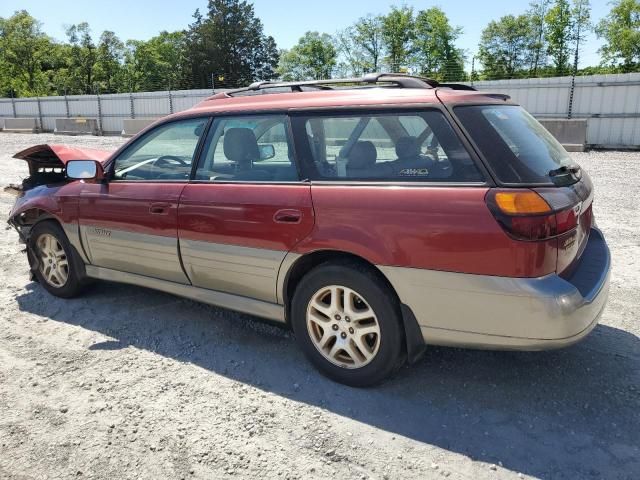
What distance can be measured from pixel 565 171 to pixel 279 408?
2.17 m

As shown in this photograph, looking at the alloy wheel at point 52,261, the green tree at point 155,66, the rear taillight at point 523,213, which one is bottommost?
the alloy wheel at point 52,261

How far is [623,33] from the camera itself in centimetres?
4431

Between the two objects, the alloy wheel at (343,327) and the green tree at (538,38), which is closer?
the alloy wheel at (343,327)

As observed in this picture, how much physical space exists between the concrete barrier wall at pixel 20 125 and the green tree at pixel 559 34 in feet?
131

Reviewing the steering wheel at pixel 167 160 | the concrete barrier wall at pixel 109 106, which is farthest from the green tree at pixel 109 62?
the steering wheel at pixel 167 160

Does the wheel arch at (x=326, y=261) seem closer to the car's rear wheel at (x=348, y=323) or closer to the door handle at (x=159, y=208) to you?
the car's rear wheel at (x=348, y=323)

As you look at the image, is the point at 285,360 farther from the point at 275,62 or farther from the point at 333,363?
the point at 275,62

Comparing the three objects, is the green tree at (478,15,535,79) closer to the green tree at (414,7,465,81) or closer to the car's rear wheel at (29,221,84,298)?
the green tree at (414,7,465,81)

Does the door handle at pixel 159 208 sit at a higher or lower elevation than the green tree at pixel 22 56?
lower

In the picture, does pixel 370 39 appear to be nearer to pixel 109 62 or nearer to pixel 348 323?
pixel 109 62

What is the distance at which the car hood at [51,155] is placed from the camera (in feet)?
15.9

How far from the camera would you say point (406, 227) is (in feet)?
9.36

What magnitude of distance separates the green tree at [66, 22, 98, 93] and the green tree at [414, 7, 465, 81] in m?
38.0

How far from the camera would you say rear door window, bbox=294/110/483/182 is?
2.85 meters
